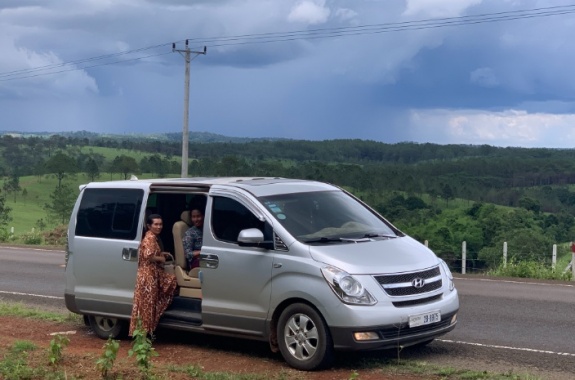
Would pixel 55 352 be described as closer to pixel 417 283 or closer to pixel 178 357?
pixel 178 357

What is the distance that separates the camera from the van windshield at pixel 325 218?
885cm

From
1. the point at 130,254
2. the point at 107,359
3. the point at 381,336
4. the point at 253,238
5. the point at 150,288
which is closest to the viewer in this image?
the point at 107,359

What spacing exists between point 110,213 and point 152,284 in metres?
1.19

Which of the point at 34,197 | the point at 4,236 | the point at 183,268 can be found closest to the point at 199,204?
the point at 183,268

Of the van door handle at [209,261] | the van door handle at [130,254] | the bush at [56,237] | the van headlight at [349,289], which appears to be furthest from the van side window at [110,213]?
the bush at [56,237]

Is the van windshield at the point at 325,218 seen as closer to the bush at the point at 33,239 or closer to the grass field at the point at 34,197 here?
the bush at the point at 33,239

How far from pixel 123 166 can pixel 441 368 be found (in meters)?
70.7

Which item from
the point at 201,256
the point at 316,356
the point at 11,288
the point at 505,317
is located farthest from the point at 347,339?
the point at 11,288

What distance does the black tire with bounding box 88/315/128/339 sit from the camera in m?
10.3

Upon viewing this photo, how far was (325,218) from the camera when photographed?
30.2 ft

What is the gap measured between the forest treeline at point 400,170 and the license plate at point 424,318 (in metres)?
31.2

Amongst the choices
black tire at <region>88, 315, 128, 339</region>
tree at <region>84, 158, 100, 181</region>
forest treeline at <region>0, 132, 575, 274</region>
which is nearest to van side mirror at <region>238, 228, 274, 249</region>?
black tire at <region>88, 315, 128, 339</region>

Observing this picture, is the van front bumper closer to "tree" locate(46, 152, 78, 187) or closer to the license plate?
the license plate

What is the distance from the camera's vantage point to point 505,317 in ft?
39.8
